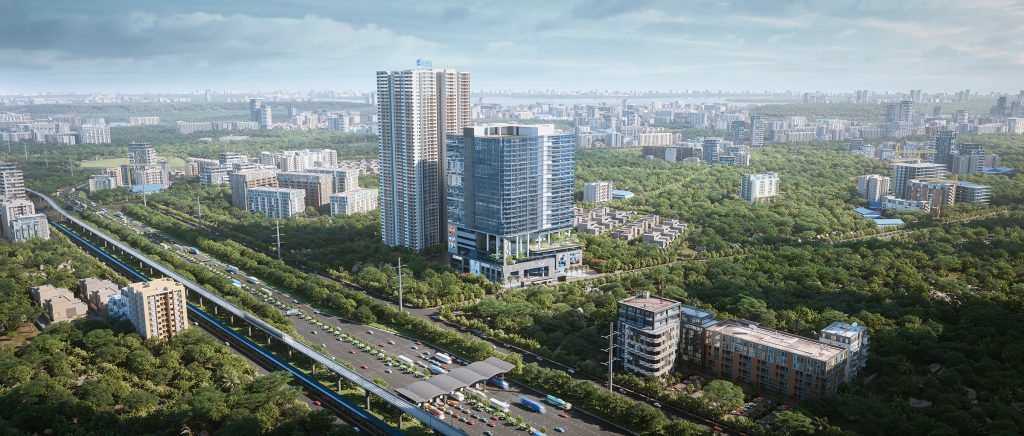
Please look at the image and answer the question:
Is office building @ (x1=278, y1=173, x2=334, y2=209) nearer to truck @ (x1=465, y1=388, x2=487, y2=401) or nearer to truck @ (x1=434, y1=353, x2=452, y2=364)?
truck @ (x1=434, y1=353, x2=452, y2=364)

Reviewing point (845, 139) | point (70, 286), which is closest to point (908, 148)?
point (845, 139)

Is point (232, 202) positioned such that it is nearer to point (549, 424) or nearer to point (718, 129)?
point (549, 424)

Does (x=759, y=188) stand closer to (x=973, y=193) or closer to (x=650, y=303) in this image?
(x=973, y=193)

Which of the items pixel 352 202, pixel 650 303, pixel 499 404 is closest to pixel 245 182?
pixel 352 202

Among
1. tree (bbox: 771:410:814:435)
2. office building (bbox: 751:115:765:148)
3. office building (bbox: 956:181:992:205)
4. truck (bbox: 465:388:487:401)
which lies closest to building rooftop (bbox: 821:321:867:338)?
tree (bbox: 771:410:814:435)

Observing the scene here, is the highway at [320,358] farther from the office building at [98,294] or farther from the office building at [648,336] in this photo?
the office building at [648,336]

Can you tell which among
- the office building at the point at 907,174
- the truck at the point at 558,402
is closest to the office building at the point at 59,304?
the truck at the point at 558,402
